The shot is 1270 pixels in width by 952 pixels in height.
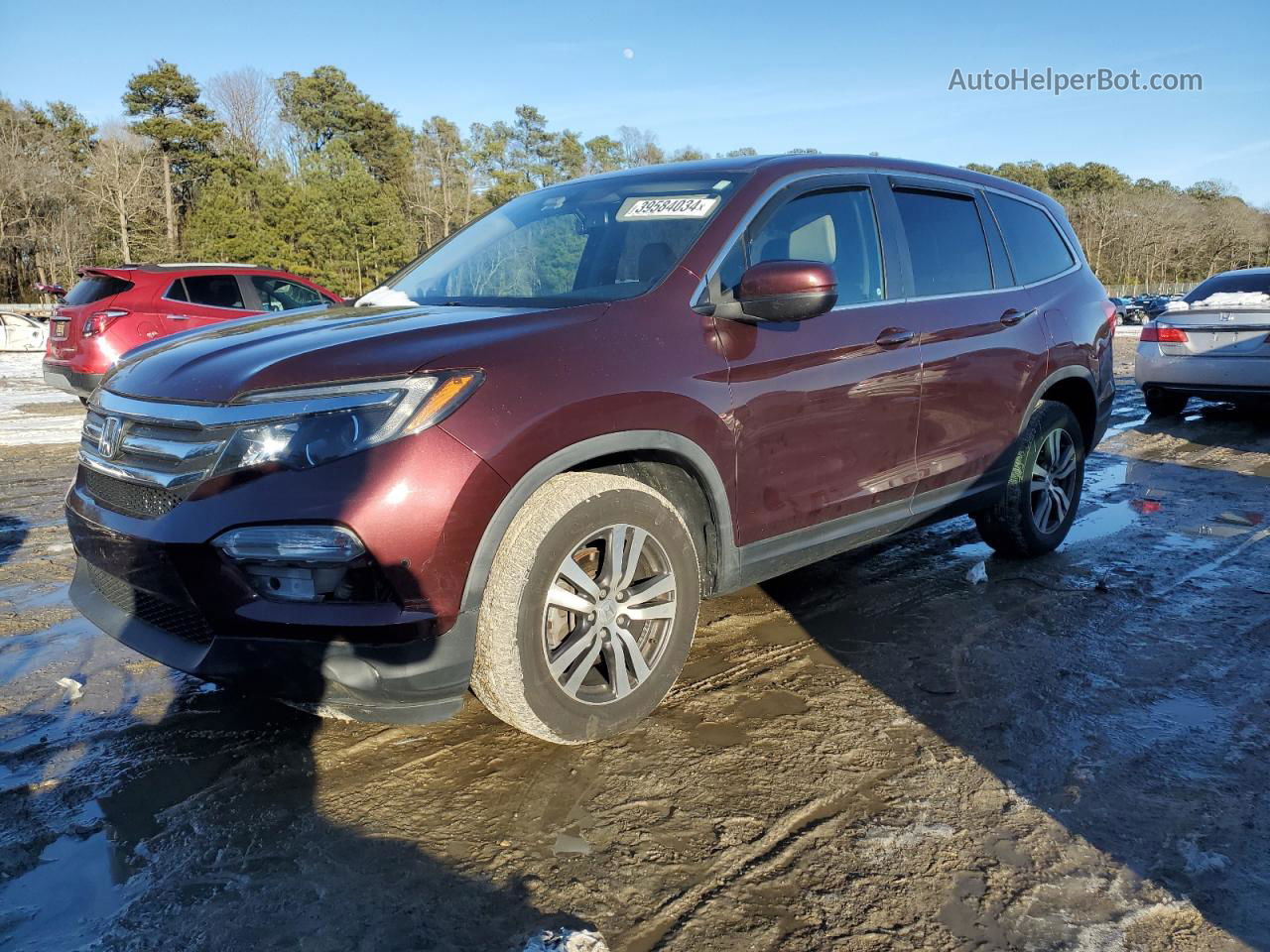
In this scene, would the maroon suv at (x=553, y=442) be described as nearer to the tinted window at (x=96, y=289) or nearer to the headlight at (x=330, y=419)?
the headlight at (x=330, y=419)

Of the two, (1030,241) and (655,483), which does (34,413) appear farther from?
(1030,241)

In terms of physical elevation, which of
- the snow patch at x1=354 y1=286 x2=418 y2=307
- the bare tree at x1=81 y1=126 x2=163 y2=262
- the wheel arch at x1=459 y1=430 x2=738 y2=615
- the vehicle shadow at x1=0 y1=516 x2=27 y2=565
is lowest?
the vehicle shadow at x1=0 y1=516 x2=27 y2=565

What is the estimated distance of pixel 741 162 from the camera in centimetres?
352

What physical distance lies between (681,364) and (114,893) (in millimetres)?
2050

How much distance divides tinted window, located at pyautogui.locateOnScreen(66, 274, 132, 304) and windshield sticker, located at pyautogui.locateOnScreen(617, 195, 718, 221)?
8.46 meters

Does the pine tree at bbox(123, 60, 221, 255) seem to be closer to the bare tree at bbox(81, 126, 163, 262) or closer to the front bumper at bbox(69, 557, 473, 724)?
the bare tree at bbox(81, 126, 163, 262)

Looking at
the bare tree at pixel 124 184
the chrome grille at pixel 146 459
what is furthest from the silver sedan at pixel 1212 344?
the bare tree at pixel 124 184

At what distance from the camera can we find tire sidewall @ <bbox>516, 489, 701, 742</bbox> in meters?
2.54

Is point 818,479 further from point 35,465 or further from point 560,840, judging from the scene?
point 35,465

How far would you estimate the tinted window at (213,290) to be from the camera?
1026 cm

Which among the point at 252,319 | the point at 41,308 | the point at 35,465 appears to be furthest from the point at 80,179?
the point at 252,319

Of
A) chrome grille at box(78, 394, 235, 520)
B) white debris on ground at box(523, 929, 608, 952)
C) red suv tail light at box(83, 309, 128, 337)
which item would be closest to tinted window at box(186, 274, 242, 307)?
red suv tail light at box(83, 309, 128, 337)

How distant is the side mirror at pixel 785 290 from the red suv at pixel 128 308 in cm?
722

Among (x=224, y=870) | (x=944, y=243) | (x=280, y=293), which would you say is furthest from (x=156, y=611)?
(x=280, y=293)
